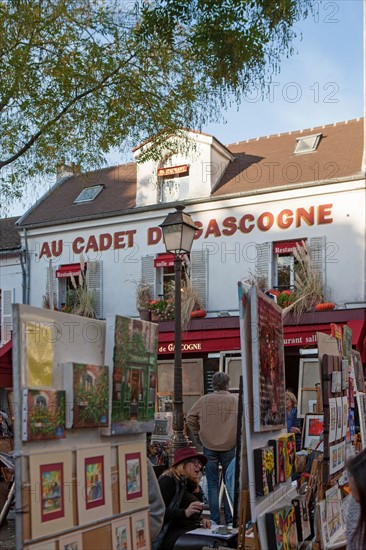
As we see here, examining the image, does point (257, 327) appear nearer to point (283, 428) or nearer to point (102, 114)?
point (283, 428)

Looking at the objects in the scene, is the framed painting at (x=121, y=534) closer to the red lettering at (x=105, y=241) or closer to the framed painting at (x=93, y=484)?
the framed painting at (x=93, y=484)

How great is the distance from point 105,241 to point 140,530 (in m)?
15.7

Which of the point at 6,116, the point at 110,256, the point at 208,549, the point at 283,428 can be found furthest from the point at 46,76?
the point at 110,256

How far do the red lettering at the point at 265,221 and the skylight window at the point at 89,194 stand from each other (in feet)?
19.4

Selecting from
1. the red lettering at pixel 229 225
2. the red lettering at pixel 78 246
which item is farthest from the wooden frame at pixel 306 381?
the red lettering at pixel 78 246

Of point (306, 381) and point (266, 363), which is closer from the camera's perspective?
point (266, 363)

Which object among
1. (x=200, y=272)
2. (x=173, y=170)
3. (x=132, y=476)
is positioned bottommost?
(x=132, y=476)

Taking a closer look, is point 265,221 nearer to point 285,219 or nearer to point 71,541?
point 285,219

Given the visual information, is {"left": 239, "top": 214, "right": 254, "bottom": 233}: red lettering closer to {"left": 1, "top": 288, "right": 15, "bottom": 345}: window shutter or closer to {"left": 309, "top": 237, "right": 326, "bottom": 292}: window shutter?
{"left": 309, "top": 237, "right": 326, "bottom": 292}: window shutter

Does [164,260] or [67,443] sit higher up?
[164,260]

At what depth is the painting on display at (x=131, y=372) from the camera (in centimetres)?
405

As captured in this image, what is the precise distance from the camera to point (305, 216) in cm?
1659

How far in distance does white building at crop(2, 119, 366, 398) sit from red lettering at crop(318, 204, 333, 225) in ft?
0.08

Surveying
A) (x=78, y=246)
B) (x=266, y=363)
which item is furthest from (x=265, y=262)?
(x=266, y=363)
